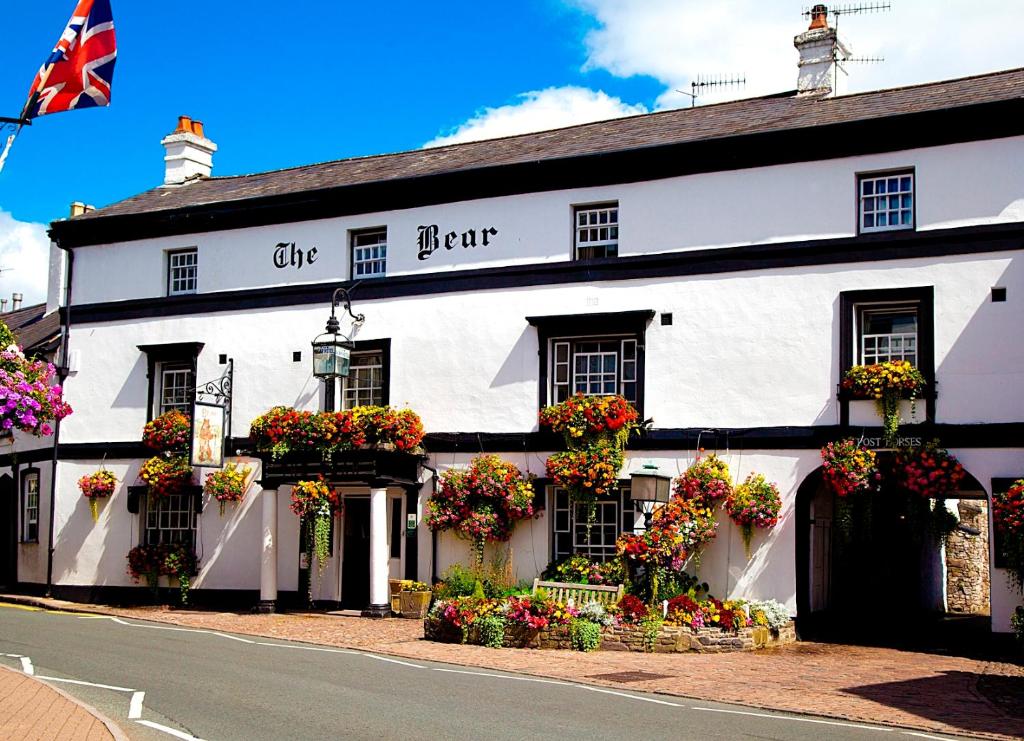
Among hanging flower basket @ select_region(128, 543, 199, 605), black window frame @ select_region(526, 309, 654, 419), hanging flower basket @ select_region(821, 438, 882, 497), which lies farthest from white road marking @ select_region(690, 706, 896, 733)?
hanging flower basket @ select_region(128, 543, 199, 605)

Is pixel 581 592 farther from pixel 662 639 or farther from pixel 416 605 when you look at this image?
pixel 416 605

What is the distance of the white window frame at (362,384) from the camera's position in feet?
81.7

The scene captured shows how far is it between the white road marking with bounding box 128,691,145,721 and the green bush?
679 centimetres

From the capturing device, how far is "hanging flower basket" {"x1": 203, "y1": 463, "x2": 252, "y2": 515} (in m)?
25.4

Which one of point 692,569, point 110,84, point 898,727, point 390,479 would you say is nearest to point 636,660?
point 692,569

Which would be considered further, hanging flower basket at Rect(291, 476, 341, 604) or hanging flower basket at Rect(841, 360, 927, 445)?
hanging flower basket at Rect(291, 476, 341, 604)

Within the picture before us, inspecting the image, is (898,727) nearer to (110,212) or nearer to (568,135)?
(568,135)

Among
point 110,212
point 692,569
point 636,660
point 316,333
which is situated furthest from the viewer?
point 110,212

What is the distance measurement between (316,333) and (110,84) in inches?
457

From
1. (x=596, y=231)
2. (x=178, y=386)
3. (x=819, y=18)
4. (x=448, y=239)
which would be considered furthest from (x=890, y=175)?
(x=178, y=386)

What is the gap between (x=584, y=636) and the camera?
18.5 meters

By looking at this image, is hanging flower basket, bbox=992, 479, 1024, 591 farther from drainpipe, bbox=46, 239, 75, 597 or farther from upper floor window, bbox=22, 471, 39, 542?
upper floor window, bbox=22, 471, 39, 542

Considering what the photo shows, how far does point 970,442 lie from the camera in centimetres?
1942

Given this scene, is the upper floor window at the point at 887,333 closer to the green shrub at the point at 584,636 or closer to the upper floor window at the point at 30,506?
the green shrub at the point at 584,636
